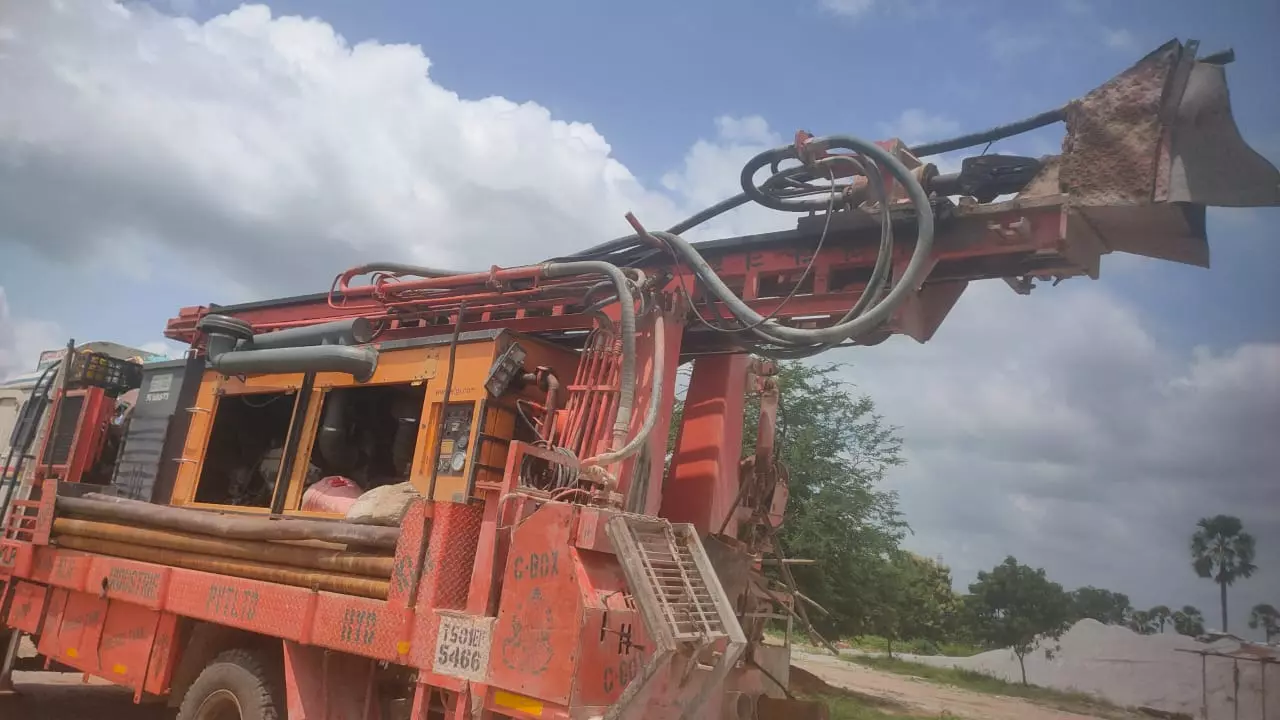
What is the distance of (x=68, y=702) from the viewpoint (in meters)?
8.91

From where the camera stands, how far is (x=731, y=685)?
577 centimetres

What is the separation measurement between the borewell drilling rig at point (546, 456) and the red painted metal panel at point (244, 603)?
2 centimetres

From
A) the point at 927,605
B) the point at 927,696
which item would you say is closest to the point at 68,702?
the point at 927,696

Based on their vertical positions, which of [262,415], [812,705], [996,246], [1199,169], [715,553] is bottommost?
[812,705]

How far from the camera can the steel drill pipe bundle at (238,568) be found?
5.06 m

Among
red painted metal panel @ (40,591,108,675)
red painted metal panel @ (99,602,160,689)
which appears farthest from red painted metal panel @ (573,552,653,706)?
red painted metal panel @ (40,591,108,675)

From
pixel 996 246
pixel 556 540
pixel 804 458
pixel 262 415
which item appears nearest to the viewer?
pixel 556 540

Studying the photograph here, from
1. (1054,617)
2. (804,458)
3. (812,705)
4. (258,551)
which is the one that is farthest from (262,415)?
(1054,617)

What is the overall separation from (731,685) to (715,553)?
88 cm

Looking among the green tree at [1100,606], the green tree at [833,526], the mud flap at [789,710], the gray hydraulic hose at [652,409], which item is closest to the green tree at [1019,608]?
the green tree at [1100,606]

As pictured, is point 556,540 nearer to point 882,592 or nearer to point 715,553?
point 715,553

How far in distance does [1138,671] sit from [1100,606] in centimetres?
705

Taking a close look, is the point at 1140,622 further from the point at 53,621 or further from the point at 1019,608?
the point at 53,621

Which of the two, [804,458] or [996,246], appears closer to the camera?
[996,246]
